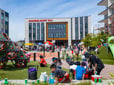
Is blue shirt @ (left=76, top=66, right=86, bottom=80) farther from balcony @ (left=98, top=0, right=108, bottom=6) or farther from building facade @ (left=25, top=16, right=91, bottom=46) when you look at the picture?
building facade @ (left=25, top=16, right=91, bottom=46)

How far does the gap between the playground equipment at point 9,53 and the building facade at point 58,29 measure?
5932 cm

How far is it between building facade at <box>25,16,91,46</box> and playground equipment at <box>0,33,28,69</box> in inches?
2335

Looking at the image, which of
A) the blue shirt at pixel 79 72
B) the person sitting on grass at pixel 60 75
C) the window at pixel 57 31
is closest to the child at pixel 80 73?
the blue shirt at pixel 79 72

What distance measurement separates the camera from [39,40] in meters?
74.6

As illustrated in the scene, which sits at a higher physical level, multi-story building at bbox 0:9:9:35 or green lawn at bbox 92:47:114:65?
multi-story building at bbox 0:9:9:35

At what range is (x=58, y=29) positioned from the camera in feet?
241

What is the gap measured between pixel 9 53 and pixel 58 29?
61.1m

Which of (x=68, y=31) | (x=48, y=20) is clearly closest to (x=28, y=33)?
(x=48, y=20)

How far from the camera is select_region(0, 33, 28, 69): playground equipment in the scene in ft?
41.2

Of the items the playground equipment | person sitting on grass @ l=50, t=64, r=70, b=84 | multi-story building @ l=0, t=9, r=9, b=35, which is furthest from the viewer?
multi-story building @ l=0, t=9, r=9, b=35

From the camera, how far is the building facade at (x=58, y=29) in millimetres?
73125

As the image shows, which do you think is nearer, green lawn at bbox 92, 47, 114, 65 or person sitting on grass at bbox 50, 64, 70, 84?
person sitting on grass at bbox 50, 64, 70, 84

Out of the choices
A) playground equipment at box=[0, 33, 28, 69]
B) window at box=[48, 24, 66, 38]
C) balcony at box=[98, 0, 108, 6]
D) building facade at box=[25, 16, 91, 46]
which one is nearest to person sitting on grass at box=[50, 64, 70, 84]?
playground equipment at box=[0, 33, 28, 69]

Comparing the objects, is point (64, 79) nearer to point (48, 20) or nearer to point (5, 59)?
point (5, 59)
